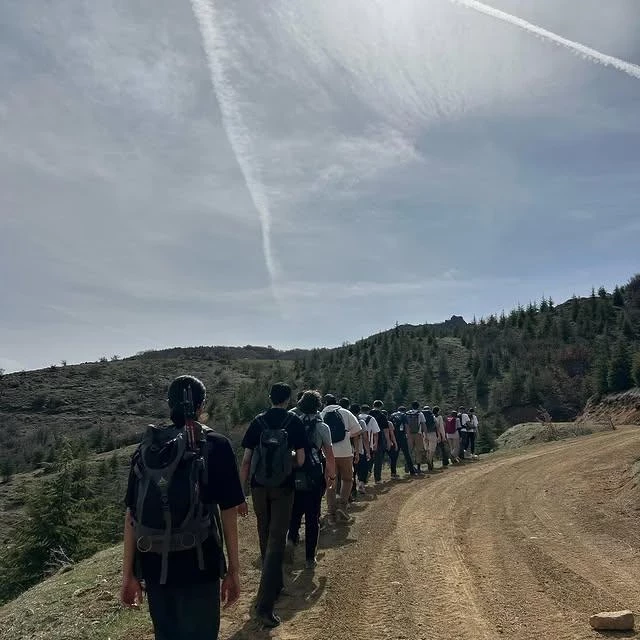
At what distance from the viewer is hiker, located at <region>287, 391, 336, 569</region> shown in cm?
698

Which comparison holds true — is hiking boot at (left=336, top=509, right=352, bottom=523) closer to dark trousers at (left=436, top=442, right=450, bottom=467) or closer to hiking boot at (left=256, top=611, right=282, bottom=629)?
hiking boot at (left=256, top=611, right=282, bottom=629)

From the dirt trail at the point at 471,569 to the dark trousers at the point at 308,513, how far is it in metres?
0.35

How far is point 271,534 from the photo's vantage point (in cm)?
576

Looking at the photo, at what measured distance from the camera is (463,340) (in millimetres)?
66000

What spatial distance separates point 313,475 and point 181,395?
3.61 meters

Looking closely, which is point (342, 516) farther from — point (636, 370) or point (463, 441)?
point (636, 370)

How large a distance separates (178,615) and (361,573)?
172 inches

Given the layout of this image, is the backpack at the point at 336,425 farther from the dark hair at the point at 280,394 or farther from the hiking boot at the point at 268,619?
the hiking boot at the point at 268,619

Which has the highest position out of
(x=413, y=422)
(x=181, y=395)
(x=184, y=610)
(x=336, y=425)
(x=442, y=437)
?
(x=181, y=395)

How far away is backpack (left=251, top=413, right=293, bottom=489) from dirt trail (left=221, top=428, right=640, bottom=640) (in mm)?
1385

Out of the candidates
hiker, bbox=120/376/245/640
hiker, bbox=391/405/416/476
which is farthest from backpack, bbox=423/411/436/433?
hiker, bbox=120/376/245/640

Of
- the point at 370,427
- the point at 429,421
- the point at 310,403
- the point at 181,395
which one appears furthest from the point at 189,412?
the point at 429,421

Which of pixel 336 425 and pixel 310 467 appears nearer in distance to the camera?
pixel 310 467

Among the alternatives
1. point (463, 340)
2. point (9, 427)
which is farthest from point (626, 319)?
point (9, 427)
